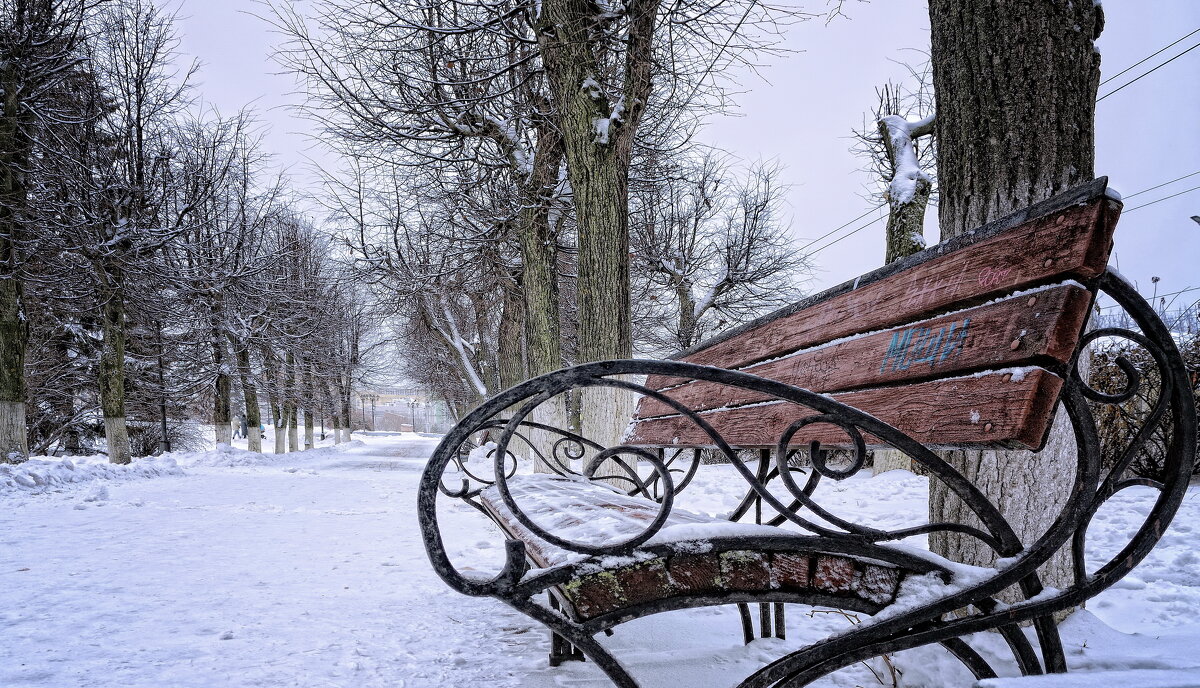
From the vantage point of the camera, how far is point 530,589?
109 cm

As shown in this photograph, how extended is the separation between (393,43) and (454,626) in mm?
6702

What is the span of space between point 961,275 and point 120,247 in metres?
13.6

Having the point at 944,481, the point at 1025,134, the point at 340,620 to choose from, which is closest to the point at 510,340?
the point at 340,620

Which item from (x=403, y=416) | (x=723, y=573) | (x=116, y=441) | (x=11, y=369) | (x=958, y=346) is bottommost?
(x=403, y=416)

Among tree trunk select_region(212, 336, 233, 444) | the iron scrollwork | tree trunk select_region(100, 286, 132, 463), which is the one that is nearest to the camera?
the iron scrollwork

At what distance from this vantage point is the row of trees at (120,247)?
950cm

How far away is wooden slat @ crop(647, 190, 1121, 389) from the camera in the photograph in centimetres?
97

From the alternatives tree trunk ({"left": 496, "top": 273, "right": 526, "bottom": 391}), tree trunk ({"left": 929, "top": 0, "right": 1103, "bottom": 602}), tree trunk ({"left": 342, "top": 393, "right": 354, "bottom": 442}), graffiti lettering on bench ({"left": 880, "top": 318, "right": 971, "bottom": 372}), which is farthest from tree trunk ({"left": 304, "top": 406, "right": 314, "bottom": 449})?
graffiti lettering on bench ({"left": 880, "top": 318, "right": 971, "bottom": 372})

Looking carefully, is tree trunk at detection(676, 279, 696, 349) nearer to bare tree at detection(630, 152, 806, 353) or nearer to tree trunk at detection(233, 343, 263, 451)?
bare tree at detection(630, 152, 806, 353)

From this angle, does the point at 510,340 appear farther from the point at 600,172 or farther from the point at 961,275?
the point at 961,275

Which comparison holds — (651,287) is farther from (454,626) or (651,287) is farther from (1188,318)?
(454,626)

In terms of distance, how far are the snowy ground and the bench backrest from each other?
61 centimetres

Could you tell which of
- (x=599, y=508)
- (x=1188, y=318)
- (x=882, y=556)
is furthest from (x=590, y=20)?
(x=1188, y=318)

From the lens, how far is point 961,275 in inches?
47.7
